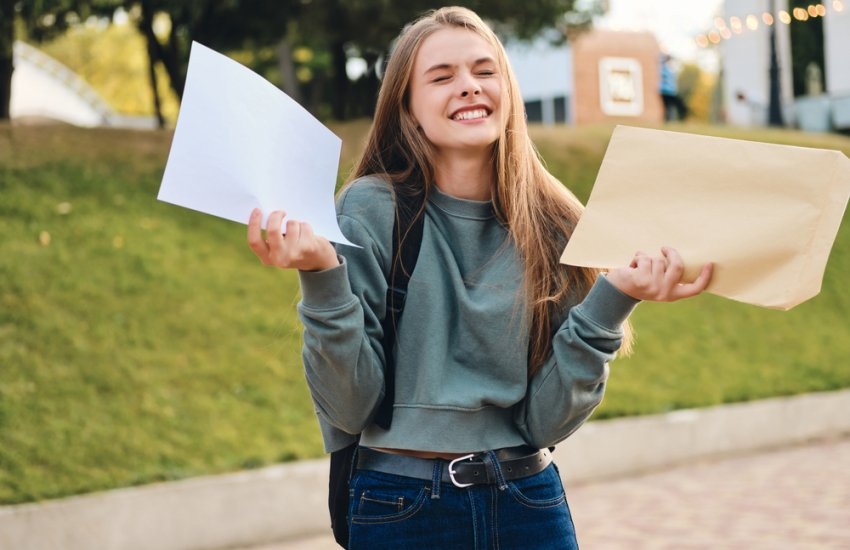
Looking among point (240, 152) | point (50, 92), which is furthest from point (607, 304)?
point (50, 92)

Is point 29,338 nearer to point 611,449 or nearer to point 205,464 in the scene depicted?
point 205,464

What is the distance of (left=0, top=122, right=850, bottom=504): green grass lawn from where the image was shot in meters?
6.83

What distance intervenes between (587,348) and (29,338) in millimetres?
6078

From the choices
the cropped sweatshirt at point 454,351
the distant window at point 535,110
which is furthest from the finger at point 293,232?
the distant window at point 535,110

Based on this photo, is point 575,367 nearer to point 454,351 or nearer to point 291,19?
point 454,351

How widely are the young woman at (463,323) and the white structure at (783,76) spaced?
70.9 ft

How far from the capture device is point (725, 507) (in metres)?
6.93

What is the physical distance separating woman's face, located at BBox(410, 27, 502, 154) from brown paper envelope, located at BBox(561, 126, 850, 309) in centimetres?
29

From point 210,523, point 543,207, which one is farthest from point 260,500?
point 543,207

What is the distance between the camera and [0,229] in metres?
8.52

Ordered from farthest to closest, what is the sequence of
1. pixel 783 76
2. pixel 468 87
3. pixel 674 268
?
1. pixel 783 76
2. pixel 468 87
3. pixel 674 268

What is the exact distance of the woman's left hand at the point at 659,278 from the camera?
199cm

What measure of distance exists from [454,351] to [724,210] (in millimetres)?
572

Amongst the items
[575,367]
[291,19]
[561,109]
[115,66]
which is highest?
[291,19]
